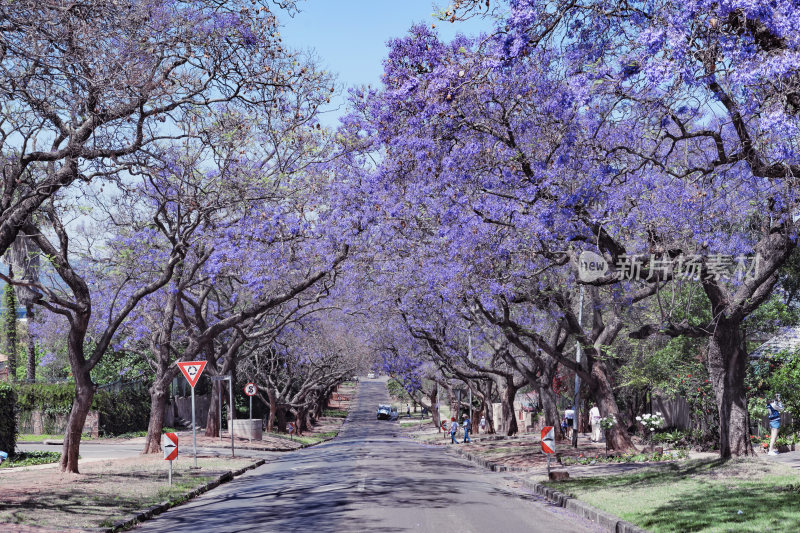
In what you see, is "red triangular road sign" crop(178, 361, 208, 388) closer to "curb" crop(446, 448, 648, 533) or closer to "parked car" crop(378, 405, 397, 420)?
"curb" crop(446, 448, 648, 533)

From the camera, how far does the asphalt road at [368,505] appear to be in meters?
11.2

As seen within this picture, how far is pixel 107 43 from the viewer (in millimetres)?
10844

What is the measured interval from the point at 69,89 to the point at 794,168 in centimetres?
1031

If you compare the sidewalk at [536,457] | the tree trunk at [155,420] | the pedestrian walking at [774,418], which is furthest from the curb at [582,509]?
the tree trunk at [155,420]

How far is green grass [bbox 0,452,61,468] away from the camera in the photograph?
2281 cm

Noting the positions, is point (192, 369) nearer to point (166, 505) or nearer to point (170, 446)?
point (170, 446)

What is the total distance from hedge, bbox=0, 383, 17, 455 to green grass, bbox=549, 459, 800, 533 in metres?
16.8

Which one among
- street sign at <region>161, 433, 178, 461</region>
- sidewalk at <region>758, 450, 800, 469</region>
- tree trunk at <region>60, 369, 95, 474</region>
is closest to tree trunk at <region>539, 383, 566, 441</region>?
sidewalk at <region>758, 450, 800, 469</region>

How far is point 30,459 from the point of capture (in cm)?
2419

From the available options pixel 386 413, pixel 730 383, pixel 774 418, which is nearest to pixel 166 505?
pixel 730 383

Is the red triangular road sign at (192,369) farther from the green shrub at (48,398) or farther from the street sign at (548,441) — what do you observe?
the green shrub at (48,398)

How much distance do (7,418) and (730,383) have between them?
67.5ft

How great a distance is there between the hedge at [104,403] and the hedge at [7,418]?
13.7 meters

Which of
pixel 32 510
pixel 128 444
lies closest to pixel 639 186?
pixel 32 510
